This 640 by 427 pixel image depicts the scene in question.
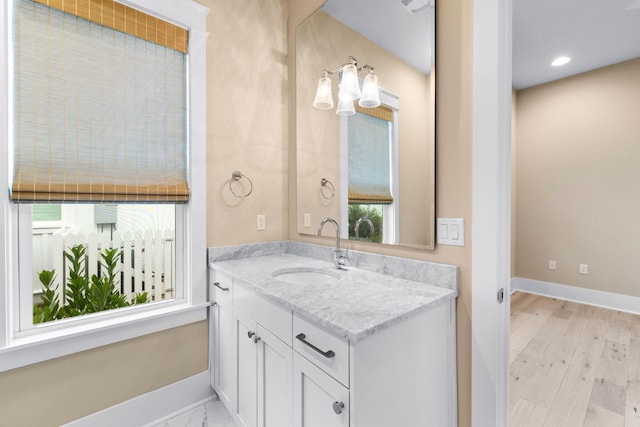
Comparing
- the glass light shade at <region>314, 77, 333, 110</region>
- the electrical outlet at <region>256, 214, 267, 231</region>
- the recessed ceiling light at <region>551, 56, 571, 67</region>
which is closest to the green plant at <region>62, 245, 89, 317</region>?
the electrical outlet at <region>256, 214, 267, 231</region>

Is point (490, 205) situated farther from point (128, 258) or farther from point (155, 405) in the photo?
point (155, 405)

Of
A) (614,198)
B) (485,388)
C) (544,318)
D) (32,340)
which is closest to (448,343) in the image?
(485,388)

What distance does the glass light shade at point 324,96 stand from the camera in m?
1.91

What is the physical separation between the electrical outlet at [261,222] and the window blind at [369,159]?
2.27 ft

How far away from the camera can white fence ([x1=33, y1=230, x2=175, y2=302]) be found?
4.70ft

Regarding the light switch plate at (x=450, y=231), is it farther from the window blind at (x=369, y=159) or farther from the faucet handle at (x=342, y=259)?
the faucet handle at (x=342, y=259)

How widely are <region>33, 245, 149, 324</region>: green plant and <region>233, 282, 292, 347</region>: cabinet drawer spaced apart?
695 millimetres

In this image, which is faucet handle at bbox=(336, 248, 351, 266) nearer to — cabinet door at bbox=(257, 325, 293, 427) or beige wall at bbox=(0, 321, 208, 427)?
cabinet door at bbox=(257, 325, 293, 427)

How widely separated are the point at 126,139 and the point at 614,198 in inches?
191

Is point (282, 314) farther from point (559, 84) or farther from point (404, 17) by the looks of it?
point (559, 84)

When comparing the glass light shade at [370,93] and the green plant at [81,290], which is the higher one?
the glass light shade at [370,93]

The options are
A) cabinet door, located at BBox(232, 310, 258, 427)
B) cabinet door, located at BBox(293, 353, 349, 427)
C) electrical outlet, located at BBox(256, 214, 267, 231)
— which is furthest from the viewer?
electrical outlet, located at BBox(256, 214, 267, 231)

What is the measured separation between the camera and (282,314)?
3.84ft

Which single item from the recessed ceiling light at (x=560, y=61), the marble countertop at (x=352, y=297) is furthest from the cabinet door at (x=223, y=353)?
the recessed ceiling light at (x=560, y=61)
